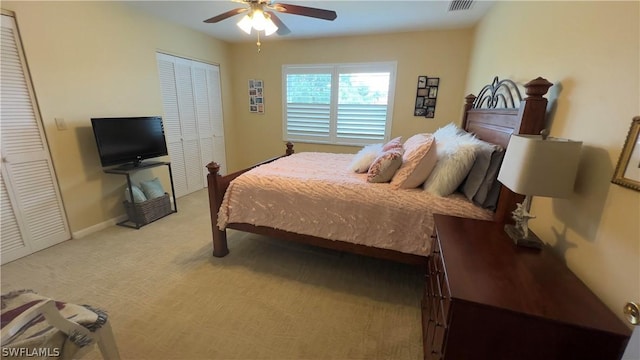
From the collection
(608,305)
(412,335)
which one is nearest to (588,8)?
(608,305)

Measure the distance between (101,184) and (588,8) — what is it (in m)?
4.24

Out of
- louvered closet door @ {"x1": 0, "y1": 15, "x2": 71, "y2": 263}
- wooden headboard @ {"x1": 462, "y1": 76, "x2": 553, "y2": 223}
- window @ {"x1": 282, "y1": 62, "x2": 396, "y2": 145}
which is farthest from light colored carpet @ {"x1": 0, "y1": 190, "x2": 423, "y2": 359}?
window @ {"x1": 282, "y1": 62, "x2": 396, "y2": 145}

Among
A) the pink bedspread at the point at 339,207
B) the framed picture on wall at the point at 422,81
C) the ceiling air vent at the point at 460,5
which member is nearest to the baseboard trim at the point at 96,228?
the pink bedspread at the point at 339,207

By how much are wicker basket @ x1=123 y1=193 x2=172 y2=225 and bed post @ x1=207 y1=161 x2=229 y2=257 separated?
1242 millimetres

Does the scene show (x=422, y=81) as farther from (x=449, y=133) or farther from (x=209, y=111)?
(x=209, y=111)

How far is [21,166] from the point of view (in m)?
2.37

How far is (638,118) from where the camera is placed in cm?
88

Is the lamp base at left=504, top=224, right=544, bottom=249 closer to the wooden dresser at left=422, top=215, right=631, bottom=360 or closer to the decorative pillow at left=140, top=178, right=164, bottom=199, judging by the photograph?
the wooden dresser at left=422, top=215, right=631, bottom=360

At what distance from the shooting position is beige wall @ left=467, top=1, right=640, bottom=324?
0.92 metres

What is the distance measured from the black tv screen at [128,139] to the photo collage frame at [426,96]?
362 centimetres

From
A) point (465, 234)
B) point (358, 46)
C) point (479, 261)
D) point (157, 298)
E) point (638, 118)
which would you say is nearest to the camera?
point (638, 118)

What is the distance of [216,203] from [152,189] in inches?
58.4

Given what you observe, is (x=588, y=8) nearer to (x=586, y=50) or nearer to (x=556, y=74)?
(x=586, y=50)

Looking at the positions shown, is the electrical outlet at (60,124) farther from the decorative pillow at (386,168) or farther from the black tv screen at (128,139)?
the decorative pillow at (386,168)
